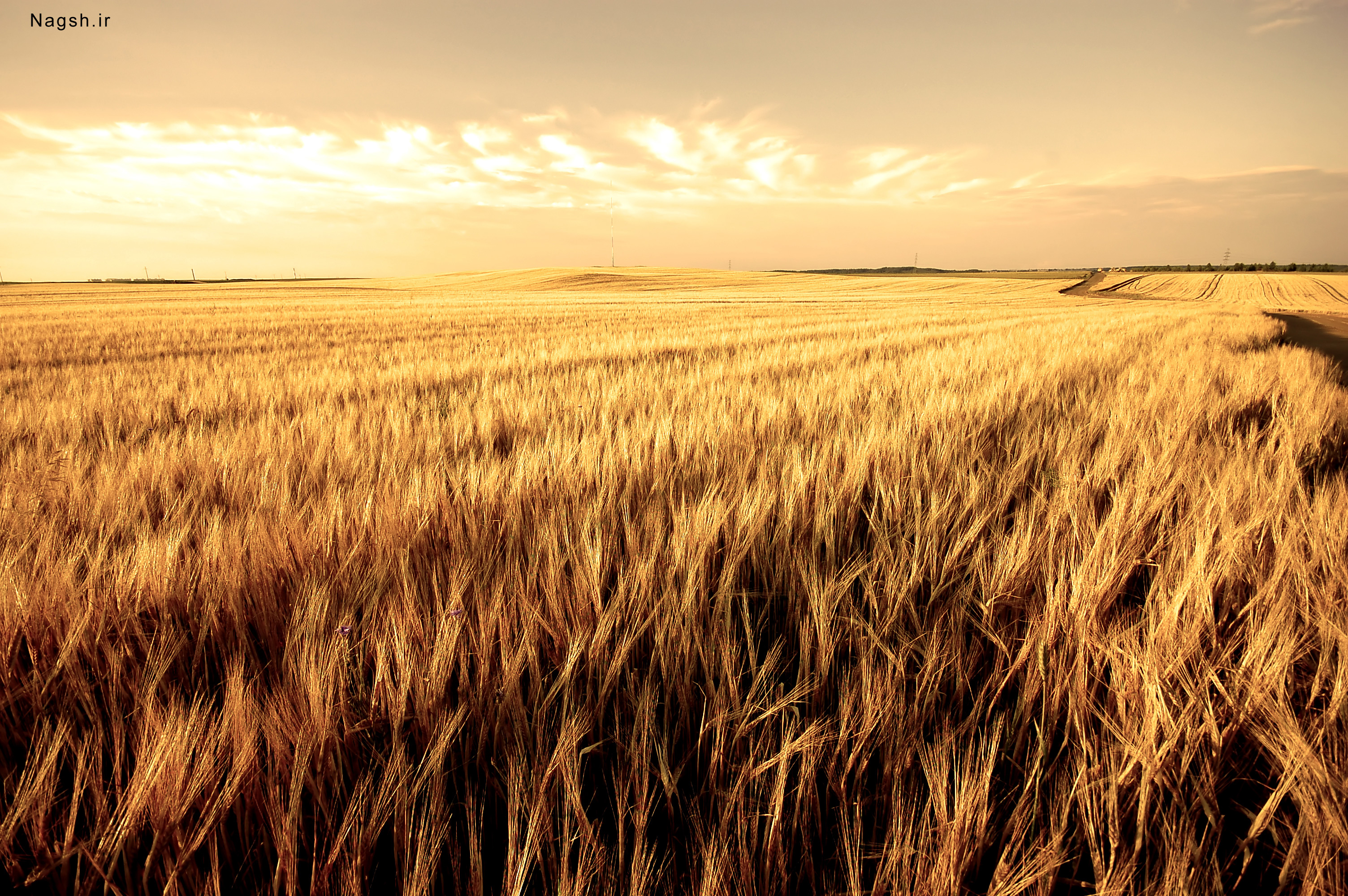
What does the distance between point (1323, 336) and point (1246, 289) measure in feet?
144

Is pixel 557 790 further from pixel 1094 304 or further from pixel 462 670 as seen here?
pixel 1094 304

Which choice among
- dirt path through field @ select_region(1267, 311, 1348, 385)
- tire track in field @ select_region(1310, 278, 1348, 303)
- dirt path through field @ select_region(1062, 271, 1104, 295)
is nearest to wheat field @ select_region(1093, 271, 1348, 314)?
tire track in field @ select_region(1310, 278, 1348, 303)

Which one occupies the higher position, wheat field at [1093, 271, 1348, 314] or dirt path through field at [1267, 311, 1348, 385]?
wheat field at [1093, 271, 1348, 314]

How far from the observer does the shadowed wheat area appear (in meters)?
0.61

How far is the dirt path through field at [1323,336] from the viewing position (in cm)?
729

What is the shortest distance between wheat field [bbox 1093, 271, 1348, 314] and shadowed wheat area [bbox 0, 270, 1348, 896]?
114ft

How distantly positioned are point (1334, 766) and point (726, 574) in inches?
32.2

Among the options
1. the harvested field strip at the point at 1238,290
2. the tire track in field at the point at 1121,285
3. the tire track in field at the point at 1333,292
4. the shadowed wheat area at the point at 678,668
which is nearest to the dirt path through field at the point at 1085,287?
the harvested field strip at the point at 1238,290

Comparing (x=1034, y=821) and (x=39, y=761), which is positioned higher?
(x=39, y=761)

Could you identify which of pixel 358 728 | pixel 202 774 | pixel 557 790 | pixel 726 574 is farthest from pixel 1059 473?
A: pixel 202 774

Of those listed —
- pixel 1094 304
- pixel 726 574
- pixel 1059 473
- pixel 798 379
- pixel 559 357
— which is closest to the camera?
pixel 726 574

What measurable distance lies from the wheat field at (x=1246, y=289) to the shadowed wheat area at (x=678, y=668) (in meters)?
34.6

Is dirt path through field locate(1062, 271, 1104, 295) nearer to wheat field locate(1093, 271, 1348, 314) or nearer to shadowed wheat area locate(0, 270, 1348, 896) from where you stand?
wheat field locate(1093, 271, 1348, 314)

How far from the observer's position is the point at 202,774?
2.02ft
